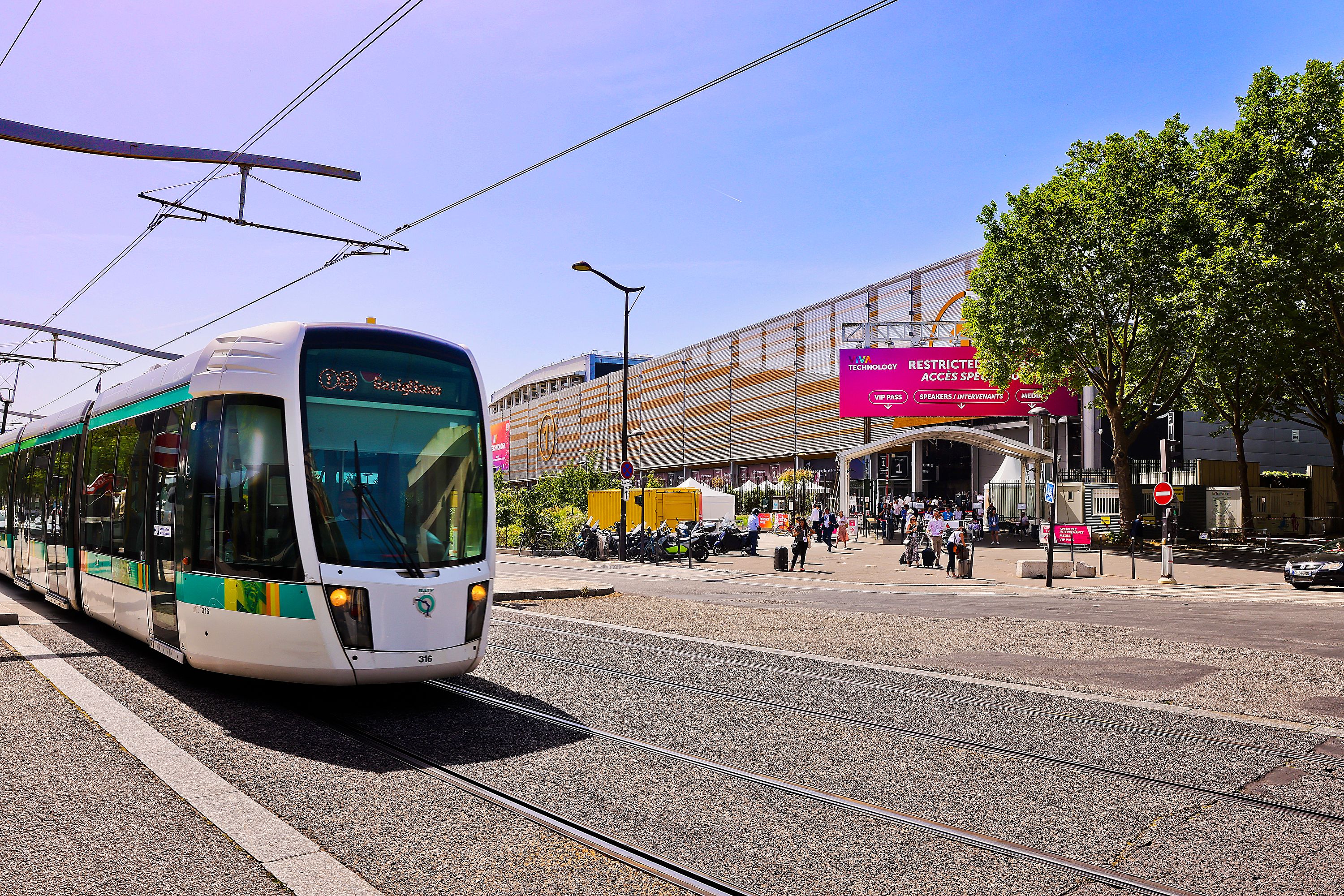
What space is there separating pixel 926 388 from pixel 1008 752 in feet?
148

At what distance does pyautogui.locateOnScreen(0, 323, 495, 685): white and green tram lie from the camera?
7016 mm

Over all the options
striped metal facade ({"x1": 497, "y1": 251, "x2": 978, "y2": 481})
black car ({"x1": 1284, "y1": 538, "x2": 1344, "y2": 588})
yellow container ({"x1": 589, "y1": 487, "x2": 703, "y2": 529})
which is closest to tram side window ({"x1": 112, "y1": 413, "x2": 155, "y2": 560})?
yellow container ({"x1": 589, "y1": 487, "x2": 703, "y2": 529})

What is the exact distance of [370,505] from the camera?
23.6 ft

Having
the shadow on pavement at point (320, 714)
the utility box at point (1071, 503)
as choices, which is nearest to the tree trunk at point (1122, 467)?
the utility box at point (1071, 503)

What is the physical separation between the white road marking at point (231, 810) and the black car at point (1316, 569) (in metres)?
26.0

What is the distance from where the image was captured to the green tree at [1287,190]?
27.9m

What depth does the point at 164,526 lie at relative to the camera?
334 inches

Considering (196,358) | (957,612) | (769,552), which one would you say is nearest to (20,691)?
(196,358)

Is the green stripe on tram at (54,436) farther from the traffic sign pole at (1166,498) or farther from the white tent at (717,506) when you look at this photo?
the white tent at (717,506)

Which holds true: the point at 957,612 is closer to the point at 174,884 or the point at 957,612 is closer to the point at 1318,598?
the point at 1318,598

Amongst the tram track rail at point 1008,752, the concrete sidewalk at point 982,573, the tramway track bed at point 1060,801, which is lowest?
the concrete sidewalk at point 982,573

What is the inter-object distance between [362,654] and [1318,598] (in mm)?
21716

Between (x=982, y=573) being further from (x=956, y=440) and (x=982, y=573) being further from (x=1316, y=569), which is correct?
(x=956, y=440)

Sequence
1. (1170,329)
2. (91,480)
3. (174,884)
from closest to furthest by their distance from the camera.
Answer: (174,884)
(91,480)
(1170,329)
